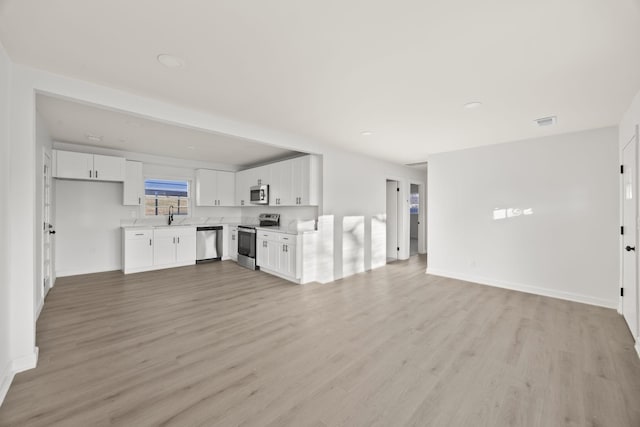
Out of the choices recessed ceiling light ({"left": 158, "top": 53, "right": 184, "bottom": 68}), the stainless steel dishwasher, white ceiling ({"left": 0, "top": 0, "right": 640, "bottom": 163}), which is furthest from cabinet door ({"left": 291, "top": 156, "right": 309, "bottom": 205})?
recessed ceiling light ({"left": 158, "top": 53, "right": 184, "bottom": 68})

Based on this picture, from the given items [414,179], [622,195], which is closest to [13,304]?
[622,195]

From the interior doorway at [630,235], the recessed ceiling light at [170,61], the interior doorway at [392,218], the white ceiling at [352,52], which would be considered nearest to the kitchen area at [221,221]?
the white ceiling at [352,52]

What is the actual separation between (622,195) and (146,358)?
5779 mm

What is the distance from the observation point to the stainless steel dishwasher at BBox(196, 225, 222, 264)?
21.5 feet

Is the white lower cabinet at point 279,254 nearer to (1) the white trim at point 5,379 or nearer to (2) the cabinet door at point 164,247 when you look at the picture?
(2) the cabinet door at point 164,247

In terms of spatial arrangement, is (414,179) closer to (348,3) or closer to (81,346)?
(348,3)

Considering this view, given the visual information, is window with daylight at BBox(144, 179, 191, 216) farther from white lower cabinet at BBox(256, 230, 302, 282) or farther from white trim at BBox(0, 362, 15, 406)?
white trim at BBox(0, 362, 15, 406)

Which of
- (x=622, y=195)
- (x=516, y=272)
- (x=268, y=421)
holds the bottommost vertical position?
(x=268, y=421)

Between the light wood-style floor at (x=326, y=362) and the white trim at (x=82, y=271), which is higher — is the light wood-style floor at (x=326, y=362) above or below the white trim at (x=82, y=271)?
below

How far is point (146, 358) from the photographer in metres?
2.46

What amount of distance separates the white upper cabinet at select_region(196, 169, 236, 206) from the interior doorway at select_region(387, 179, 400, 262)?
13.8 feet

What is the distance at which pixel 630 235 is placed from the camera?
9.87 feet

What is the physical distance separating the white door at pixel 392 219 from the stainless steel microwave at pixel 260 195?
3343 millimetres

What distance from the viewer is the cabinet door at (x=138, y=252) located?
5488 mm
